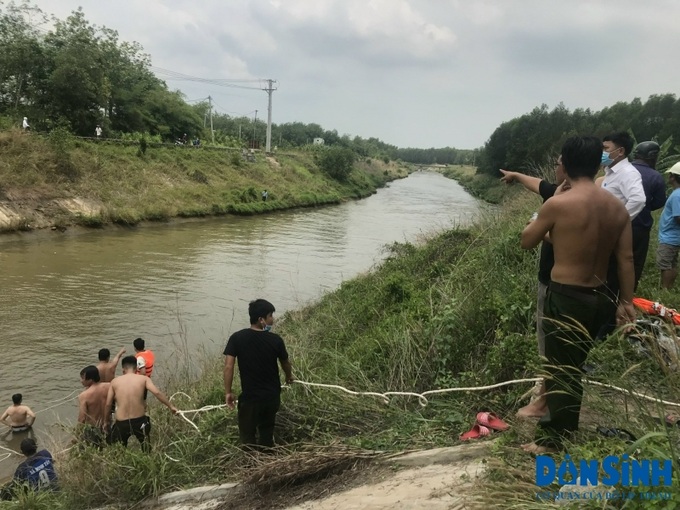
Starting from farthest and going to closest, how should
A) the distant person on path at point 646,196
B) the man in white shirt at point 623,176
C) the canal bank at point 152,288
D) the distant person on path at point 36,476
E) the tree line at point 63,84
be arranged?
1. the tree line at point 63,84
2. the canal bank at point 152,288
3. the distant person on path at point 36,476
4. the distant person on path at point 646,196
5. the man in white shirt at point 623,176

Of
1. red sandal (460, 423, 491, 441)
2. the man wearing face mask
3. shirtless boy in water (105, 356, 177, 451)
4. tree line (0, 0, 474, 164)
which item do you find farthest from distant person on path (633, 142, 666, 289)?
tree line (0, 0, 474, 164)

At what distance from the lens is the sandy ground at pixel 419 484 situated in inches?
112

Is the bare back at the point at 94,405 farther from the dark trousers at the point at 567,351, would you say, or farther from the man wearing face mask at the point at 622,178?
the man wearing face mask at the point at 622,178

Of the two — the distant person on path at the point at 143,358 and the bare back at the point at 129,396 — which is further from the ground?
the bare back at the point at 129,396

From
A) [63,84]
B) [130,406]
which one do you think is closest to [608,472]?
[130,406]

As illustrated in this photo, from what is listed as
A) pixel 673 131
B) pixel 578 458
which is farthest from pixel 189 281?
pixel 673 131

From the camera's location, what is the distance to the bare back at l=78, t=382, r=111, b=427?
19.9 ft

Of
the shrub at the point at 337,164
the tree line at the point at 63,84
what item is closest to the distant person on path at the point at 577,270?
the tree line at the point at 63,84

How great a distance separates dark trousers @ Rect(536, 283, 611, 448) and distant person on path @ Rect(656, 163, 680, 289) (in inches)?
131

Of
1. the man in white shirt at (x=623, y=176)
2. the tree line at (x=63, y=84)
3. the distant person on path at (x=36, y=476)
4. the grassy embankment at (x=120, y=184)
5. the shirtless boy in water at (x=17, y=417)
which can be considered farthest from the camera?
the tree line at (x=63, y=84)

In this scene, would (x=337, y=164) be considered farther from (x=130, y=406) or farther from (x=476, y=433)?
(x=476, y=433)

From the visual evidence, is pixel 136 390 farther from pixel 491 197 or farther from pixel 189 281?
pixel 491 197

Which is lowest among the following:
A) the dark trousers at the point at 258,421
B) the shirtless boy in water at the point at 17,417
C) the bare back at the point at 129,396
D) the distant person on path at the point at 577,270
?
the shirtless boy in water at the point at 17,417

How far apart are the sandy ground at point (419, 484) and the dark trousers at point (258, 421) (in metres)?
0.70
